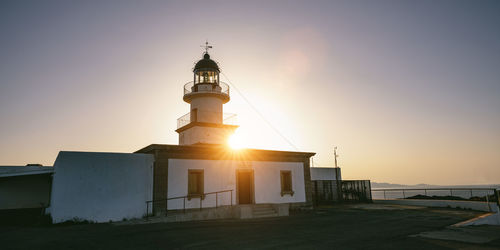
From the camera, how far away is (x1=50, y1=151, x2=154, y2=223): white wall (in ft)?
46.4

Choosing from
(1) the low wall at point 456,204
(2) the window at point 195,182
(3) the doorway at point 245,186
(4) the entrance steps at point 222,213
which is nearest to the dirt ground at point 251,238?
(4) the entrance steps at point 222,213

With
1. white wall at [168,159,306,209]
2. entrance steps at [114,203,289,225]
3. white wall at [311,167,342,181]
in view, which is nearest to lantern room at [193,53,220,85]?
white wall at [168,159,306,209]

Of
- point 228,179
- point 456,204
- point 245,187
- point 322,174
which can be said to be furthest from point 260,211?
point 322,174

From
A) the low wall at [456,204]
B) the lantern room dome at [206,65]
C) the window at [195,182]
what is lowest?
the low wall at [456,204]

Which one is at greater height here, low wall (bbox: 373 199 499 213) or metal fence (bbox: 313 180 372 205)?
metal fence (bbox: 313 180 372 205)

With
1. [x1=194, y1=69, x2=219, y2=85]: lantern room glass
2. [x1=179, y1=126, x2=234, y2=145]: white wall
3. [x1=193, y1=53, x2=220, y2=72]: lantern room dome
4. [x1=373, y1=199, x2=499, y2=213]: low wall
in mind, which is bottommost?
[x1=373, y1=199, x2=499, y2=213]: low wall

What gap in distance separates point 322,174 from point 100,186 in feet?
70.8

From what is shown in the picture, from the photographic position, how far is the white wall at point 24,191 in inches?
717

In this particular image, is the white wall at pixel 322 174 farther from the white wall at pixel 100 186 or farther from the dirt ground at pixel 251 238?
the white wall at pixel 100 186

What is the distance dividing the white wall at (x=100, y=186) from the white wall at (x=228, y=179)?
4.56 ft

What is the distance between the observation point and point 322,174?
30.8m

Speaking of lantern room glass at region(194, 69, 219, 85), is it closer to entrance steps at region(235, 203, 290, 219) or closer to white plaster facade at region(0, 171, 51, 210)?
entrance steps at region(235, 203, 290, 219)

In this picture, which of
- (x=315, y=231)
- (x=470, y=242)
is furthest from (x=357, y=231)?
(x=470, y=242)

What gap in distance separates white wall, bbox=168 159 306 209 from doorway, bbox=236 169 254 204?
0.26 metres
